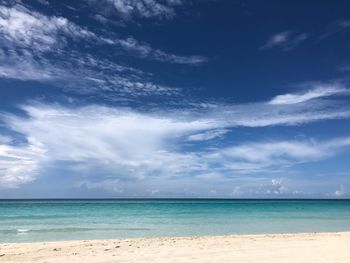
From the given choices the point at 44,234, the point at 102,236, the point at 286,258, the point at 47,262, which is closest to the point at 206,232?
the point at 102,236

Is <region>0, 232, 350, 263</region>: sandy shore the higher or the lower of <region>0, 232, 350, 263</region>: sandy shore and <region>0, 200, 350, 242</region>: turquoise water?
the lower

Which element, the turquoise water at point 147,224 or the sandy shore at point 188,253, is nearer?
the sandy shore at point 188,253

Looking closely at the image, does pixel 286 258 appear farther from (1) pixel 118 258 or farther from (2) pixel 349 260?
(1) pixel 118 258

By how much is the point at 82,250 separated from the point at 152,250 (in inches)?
119

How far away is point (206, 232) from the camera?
83.3ft

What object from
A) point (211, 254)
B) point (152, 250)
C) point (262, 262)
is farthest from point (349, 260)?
point (152, 250)

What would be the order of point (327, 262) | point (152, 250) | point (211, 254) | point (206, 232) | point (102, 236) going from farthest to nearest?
1. point (206, 232)
2. point (102, 236)
3. point (152, 250)
4. point (211, 254)
5. point (327, 262)

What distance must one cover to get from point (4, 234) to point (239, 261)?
1758 cm

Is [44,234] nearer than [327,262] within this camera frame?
No

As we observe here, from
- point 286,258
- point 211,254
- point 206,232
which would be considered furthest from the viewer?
point 206,232

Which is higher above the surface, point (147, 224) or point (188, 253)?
point (147, 224)

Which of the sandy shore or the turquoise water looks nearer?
the sandy shore

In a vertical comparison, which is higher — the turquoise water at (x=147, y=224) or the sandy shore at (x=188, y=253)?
the turquoise water at (x=147, y=224)

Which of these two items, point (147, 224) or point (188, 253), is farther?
point (147, 224)
